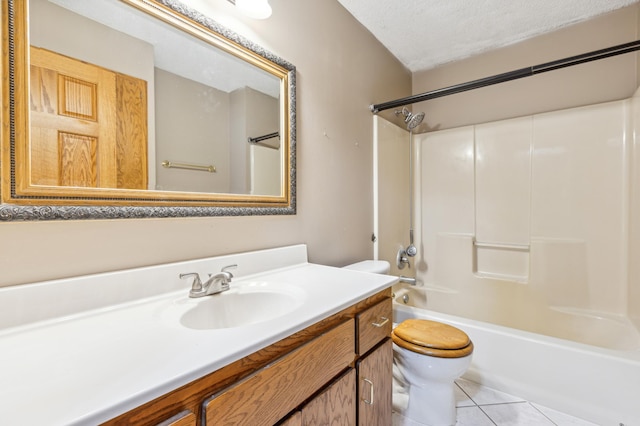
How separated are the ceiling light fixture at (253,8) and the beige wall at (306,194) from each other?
0.06 m

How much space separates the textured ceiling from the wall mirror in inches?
40.9

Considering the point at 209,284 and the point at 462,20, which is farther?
the point at 462,20

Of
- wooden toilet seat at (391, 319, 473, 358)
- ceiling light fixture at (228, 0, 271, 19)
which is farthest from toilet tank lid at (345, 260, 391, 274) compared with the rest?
ceiling light fixture at (228, 0, 271, 19)

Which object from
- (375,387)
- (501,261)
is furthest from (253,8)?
(501,261)

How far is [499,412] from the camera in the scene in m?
1.42

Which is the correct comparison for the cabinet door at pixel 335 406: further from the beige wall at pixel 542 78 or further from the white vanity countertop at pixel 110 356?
the beige wall at pixel 542 78

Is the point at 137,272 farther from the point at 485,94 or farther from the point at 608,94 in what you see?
the point at 608,94

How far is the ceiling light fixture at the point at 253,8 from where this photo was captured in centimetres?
111

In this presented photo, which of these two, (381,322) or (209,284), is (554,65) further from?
(209,284)

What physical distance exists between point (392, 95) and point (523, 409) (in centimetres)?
222

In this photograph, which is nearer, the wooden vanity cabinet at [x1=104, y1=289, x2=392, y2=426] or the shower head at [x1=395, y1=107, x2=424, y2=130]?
the wooden vanity cabinet at [x1=104, y1=289, x2=392, y2=426]

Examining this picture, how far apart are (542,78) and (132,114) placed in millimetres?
Answer: 2711

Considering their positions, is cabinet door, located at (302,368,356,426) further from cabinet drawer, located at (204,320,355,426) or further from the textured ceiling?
the textured ceiling

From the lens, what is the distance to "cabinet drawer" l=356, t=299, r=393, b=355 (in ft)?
3.11
